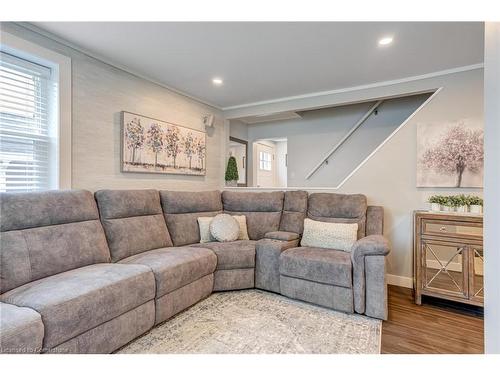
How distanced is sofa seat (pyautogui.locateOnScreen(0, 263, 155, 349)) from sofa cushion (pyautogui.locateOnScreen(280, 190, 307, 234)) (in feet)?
5.93

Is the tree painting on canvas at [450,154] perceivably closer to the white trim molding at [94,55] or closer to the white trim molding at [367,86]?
the white trim molding at [367,86]

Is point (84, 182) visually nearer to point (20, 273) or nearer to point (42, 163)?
point (42, 163)

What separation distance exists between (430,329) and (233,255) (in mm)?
1794

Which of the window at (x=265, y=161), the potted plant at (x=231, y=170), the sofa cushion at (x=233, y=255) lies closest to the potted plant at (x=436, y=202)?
the sofa cushion at (x=233, y=255)

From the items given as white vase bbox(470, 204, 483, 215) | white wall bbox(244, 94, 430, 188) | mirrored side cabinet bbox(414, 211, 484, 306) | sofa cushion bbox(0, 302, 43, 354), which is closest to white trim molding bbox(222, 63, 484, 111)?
white wall bbox(244, 94, 430, 188)

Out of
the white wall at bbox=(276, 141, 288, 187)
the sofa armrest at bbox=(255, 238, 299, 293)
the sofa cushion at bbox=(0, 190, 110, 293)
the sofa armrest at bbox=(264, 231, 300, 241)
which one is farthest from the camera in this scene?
the white wall at bbox=(276, 141, 288, 187)

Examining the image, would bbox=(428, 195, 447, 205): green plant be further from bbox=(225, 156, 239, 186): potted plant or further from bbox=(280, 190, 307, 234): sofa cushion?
bbox=(225, 156, 239, 186): potted plant

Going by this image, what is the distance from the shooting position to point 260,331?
1.99 metres

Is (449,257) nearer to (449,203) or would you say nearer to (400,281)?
(449,203)

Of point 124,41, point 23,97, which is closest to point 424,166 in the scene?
point 124,41

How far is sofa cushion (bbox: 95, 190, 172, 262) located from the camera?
2352mm

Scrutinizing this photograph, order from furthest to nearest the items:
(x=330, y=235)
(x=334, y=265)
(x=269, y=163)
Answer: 1. (x=269, y=163)
2. (x=330, y=235)
3. (x=334, y=265)

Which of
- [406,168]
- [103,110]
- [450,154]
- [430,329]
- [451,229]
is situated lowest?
[430,329]

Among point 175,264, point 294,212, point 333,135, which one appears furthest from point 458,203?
point 175,264
